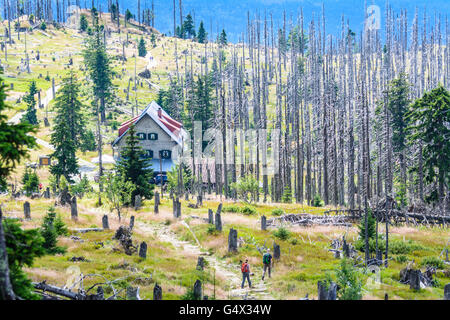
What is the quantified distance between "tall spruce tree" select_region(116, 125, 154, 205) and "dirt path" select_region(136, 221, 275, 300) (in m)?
6.79

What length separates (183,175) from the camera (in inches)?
2370

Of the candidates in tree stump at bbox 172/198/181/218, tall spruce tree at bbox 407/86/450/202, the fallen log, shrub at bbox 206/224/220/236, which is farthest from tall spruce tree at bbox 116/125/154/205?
the fallen log

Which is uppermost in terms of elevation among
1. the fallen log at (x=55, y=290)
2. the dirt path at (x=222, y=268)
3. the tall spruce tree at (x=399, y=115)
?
the tall spruce tree at (x=399, y=115)

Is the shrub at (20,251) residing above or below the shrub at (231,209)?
above

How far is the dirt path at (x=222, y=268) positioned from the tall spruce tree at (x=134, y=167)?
6795mm

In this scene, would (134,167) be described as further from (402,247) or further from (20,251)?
(20,251)

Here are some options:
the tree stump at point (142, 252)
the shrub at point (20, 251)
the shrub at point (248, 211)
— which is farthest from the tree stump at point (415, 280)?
the shrub at point (248, 211)

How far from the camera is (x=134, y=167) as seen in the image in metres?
40.8

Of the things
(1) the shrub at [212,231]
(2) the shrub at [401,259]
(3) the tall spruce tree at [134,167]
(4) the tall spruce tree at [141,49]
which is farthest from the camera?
(4) the tall spruce tree at [141,49]

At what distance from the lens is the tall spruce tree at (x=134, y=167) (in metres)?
40.7

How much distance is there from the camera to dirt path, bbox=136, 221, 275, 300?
1998 centimetres

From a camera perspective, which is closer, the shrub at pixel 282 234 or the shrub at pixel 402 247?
the shrub at pixel 402 247

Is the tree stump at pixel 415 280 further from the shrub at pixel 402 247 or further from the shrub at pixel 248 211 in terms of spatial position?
the shrub at pixel 248 211

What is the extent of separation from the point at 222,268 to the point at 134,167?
19.1 meters
